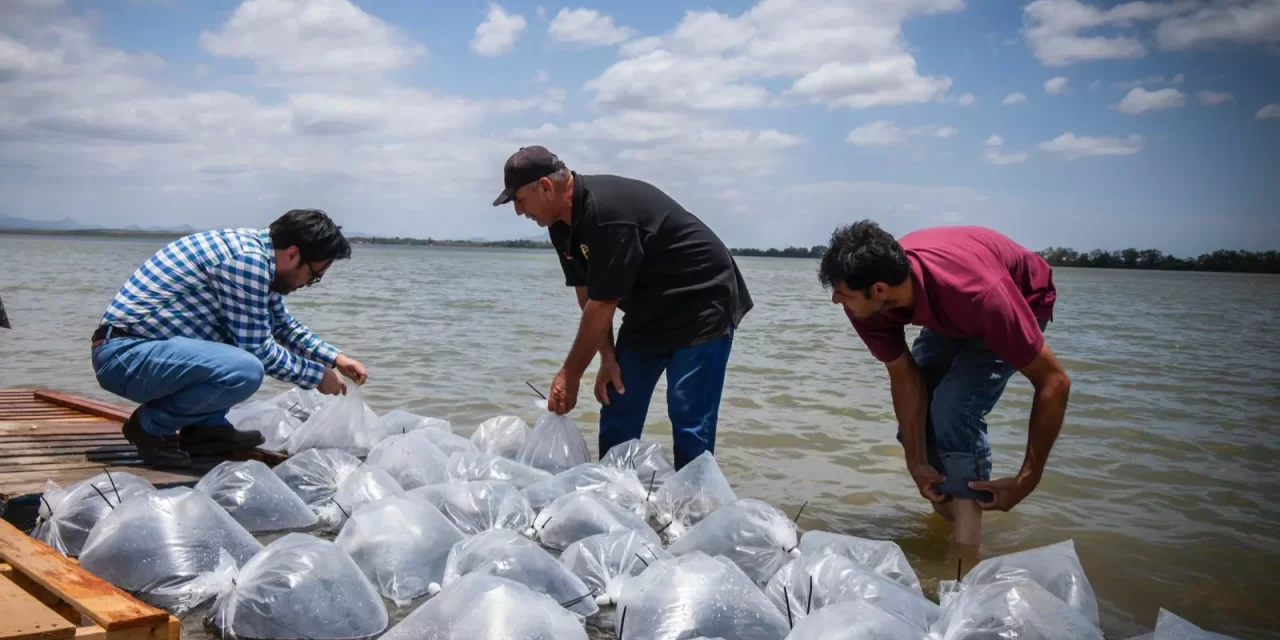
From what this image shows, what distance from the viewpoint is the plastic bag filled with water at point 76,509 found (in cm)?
282

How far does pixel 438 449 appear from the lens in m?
3.85

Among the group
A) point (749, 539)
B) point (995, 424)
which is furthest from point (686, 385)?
point (995, 424)

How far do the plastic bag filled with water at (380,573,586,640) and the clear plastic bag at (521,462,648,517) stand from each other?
132 centimetres

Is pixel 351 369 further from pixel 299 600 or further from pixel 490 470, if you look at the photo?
pixel 299 600

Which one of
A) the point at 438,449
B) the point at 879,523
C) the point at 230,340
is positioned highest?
the point at 230,340

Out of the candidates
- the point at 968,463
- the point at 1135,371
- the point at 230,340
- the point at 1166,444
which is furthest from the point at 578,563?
the point at 1135,371

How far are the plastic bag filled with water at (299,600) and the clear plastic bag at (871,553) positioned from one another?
1.28 metres

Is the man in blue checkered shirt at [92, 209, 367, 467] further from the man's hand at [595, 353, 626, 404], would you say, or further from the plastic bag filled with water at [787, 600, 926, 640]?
the plastic bag filled with water at [787, 600, 926, 640]

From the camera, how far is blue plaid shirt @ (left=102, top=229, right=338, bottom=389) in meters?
3.56

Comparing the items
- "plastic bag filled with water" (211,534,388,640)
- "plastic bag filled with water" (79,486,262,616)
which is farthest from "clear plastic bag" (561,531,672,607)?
"plastic bag filled with water" (79,486,262,616)

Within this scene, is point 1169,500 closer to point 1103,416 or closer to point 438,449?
point 1103,416

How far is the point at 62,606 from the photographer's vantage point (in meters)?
2.17

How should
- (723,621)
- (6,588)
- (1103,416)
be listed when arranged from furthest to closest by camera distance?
(1103,416) → (723,621) → (6,588)

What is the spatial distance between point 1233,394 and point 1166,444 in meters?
2.74
